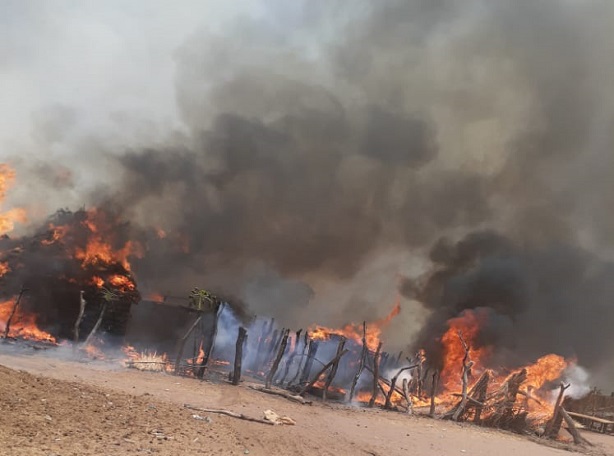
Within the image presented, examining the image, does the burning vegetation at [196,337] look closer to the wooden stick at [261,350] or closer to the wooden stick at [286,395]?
the wooden stick at [261,350]

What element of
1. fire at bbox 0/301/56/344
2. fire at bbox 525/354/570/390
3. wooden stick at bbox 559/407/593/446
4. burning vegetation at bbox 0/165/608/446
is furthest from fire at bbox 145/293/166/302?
fire at bbox 525/354/570/390

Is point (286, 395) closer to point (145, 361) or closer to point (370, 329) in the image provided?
point (145, 361)

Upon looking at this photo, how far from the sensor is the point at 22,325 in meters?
20.4

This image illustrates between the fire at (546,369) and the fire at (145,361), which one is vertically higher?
the fire at (546,369)

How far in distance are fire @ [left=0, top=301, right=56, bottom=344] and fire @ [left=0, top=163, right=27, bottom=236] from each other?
4345 mm

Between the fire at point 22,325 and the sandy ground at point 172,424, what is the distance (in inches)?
232

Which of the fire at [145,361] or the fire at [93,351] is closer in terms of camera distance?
the fire at [145,361]

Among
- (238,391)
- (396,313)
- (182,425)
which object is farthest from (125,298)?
(396,313)

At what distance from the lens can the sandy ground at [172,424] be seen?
20.2ft

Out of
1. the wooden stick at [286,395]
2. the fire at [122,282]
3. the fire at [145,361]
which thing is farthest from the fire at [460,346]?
the fire at [122,282]

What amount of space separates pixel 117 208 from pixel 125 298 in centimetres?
906

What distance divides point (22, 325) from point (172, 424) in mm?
16872

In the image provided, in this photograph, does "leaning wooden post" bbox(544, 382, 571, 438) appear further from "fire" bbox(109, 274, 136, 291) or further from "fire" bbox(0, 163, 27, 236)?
"fire" bbox(0, 163, 27, 236)

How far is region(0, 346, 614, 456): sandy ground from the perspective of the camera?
20.2 feet
